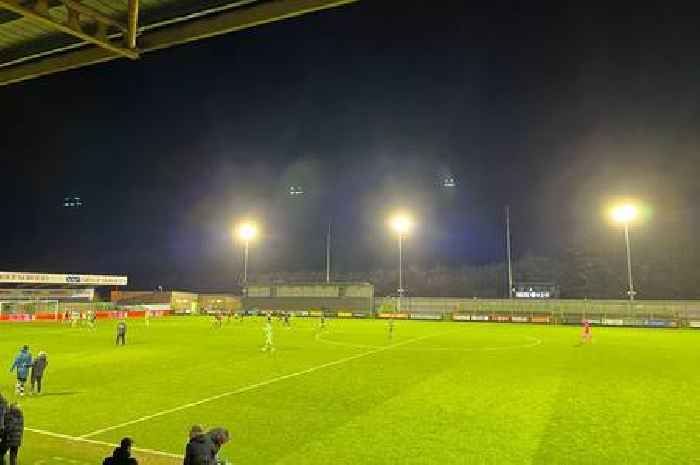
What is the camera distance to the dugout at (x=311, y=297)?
302 ft

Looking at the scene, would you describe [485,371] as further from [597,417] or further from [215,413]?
[215,413]

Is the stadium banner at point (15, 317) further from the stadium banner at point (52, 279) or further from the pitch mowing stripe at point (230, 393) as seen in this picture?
the pitch mowing stripe at point (230, 393)

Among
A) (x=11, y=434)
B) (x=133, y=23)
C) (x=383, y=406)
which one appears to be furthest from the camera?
(x=383, y=406)

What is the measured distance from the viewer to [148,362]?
26750 mm

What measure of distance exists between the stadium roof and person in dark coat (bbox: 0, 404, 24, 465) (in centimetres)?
732

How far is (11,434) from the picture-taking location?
9820mm

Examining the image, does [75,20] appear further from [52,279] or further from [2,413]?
[52,279]

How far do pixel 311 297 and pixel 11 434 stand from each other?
87.3 m

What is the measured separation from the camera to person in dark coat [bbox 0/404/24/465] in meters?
9.80

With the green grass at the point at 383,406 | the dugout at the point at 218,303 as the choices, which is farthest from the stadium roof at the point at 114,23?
the dugout at the point at 218,303

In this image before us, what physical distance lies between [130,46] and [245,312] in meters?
91.1

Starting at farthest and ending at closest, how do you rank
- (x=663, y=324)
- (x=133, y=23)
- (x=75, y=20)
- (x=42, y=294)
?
(x=42, y=294) < (x=663, y=324) < (x=133, y=23) < (x=75, y=20)

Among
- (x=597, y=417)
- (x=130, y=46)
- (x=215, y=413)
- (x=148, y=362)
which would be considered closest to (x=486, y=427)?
(x=597, y=417)

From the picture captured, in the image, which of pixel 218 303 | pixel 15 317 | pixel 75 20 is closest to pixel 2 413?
pixel 75 20
